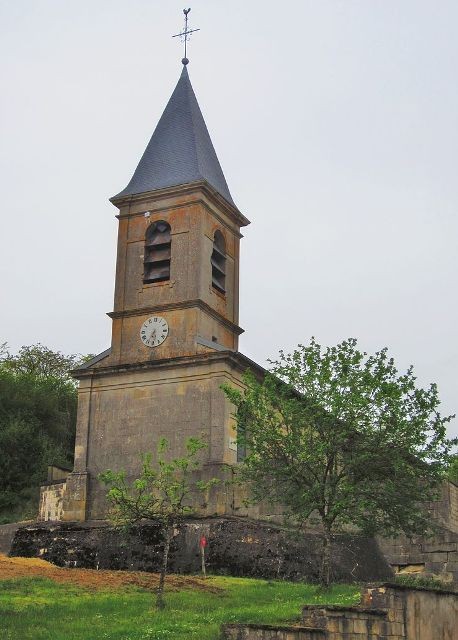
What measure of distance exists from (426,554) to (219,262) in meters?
13.8

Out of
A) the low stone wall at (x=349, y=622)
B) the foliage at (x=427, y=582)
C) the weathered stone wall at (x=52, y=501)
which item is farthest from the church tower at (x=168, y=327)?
the low stone wall at (x=349, y=622)

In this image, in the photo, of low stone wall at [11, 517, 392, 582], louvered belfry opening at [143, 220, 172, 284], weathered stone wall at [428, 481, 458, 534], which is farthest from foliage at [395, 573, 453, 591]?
louvered belfry opening at [143, 220, 172, 284]

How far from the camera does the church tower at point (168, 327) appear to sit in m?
33.2

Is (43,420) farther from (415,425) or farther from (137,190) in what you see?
(415,425)

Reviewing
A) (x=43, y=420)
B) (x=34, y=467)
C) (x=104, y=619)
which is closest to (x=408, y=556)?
(x=104, y=619)

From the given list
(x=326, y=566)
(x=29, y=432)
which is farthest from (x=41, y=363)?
(x=326, y=566)

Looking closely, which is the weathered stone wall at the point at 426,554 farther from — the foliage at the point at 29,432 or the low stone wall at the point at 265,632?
the foliage at the point at 29,432

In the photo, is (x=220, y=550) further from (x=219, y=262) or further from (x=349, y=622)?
(x=219, y=262)

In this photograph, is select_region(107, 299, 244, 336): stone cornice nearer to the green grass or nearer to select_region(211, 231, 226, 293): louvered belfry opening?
select_region(211, 231, 226, 293): louvered belfry opening

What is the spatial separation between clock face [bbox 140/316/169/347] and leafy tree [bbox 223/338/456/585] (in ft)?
29.6

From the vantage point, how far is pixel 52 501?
35000 millimetres

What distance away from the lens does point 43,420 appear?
5419 centimetres

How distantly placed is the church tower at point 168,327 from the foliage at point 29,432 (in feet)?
36.4

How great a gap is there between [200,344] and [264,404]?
7672 mm
